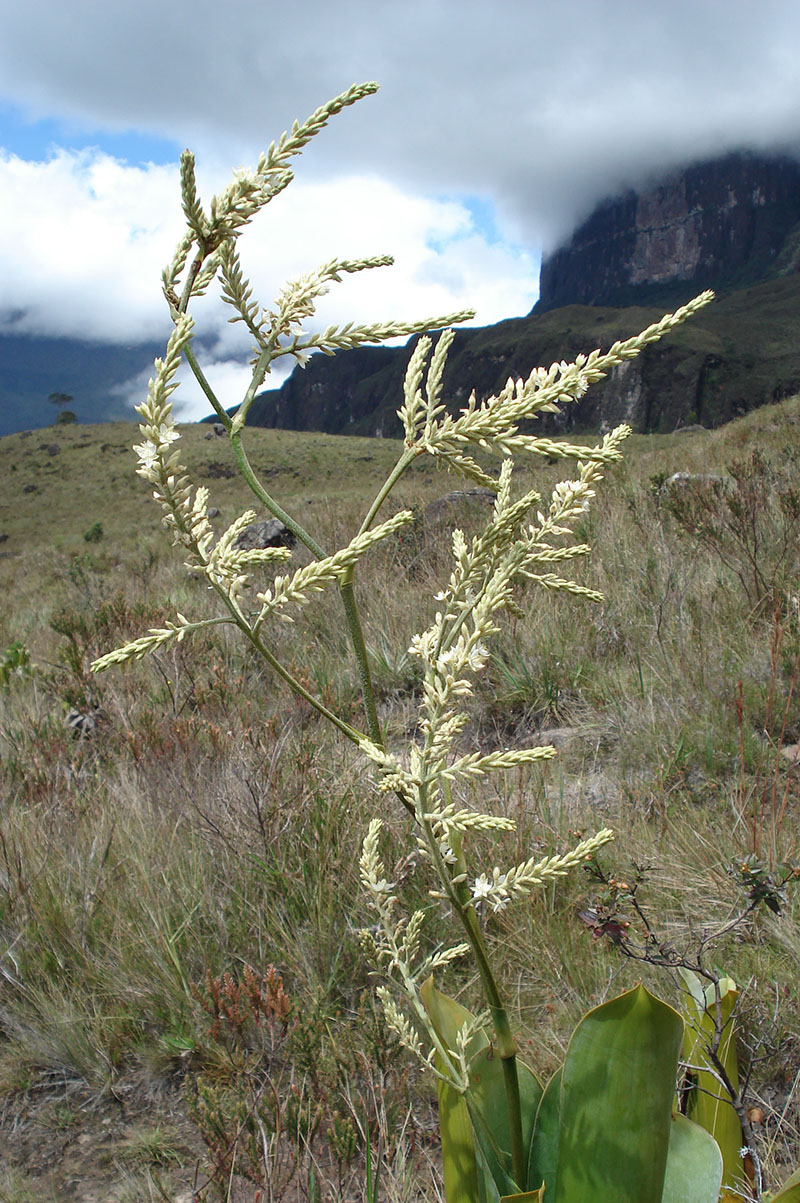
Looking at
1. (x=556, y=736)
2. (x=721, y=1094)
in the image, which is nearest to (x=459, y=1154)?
(x=721, y=1094)

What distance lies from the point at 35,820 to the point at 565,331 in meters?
120

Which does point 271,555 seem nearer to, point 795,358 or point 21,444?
point 21,444

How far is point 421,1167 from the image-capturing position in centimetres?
184

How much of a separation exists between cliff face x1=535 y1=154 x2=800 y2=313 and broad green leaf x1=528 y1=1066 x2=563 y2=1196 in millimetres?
153341

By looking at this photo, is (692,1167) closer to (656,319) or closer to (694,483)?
(694,483)

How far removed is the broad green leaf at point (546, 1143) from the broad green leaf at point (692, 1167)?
0.18 metres

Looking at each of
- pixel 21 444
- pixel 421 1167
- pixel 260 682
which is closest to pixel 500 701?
pixel 260 682

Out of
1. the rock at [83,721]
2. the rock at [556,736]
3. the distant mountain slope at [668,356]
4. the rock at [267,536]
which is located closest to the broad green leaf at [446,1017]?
the rock at [556,736]

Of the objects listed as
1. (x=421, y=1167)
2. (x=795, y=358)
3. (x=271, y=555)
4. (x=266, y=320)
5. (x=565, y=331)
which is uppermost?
(x=565, y=331)

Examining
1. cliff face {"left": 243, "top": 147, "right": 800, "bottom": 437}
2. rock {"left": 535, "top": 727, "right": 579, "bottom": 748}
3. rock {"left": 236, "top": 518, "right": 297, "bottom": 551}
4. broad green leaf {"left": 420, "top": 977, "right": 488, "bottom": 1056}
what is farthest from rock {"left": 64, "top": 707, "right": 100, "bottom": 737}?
cliff face {"left": 243, "top": 147, "right": 800, "bottom": 437}

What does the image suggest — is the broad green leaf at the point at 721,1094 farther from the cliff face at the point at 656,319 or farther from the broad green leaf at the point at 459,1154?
the cliff face at the point at 656,319

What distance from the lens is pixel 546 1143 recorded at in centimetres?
124

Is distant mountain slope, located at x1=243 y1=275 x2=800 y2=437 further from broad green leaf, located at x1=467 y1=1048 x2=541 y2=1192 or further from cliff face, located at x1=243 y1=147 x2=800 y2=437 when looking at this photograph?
broad green leaf, located at x1=467 y1=1048 x2=541 y2=1192

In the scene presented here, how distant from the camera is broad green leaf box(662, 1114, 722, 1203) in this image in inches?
45.3
